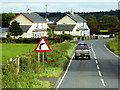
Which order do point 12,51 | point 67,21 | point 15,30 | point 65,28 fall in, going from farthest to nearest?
point 67,21
point 65,28
point 15,30
point 12,51

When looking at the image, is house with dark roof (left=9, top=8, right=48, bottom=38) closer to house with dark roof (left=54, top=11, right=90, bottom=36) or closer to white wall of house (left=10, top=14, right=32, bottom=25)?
white wall of house (left=10, top=14, right=32, bottom=25)

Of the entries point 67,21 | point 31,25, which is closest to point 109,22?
point 67,21

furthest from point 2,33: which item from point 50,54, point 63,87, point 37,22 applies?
point 63,87

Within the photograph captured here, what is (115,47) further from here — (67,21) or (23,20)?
(67,21)

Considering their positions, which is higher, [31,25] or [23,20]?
[23,20]

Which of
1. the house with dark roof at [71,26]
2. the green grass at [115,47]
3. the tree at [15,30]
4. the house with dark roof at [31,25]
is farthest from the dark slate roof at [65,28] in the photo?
the green grass at [115,47]

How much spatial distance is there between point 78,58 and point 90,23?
11023cm

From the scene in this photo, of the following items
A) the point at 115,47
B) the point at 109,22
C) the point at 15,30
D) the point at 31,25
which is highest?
the point at 109,22

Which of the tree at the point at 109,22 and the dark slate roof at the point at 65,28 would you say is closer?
the dark slate roof at the point at 65,28

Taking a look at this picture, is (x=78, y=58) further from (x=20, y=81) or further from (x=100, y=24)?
(x=100, y=24)

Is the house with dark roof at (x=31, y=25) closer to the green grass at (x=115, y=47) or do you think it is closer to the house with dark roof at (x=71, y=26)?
the house with dark roof at (x=71, y=26)

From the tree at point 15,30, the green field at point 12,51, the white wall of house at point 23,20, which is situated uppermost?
the white wall of house at point 23,20

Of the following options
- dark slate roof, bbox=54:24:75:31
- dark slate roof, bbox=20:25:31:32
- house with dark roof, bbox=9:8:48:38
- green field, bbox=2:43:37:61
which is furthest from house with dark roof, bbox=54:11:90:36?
green field, bbox=2:43:37:61

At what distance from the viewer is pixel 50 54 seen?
1126 inches
